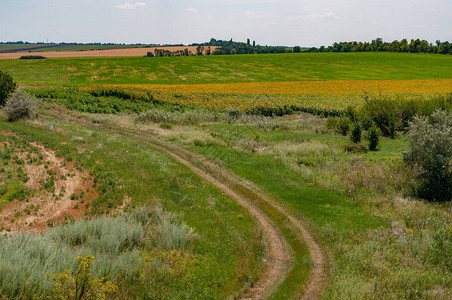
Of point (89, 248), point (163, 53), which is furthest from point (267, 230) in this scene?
point (163, 53)

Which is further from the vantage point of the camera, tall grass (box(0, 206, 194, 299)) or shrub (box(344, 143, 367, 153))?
shrub (box(344, 143, 367, 153))

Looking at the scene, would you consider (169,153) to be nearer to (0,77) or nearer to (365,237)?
(365,237)

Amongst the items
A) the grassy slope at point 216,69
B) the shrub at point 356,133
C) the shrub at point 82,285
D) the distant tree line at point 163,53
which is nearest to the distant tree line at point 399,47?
the grassy slope at point 216,69

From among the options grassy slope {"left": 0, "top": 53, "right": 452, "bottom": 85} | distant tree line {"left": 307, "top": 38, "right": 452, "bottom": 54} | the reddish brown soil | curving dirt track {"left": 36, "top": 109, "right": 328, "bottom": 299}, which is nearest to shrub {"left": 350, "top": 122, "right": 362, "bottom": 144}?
curving dirt track {"left": 36, "top": 109, "right": 328, "bottom": 299}

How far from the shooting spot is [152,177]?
18656 mm

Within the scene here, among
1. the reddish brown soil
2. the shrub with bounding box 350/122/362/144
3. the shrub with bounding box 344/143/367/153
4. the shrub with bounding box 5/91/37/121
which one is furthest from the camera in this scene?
the shrub with bounding box 350/122/362/144

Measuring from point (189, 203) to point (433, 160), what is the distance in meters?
13.8

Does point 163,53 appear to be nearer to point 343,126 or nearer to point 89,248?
point 343,126

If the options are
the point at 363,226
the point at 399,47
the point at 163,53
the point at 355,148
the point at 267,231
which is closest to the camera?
the point at 267,231

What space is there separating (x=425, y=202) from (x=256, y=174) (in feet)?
31.1

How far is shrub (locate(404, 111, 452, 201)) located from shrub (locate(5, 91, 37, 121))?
30483 millimetres

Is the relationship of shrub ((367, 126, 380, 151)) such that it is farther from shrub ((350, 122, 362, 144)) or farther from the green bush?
the green bush

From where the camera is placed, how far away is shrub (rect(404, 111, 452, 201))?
17.9 m

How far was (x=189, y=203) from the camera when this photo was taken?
16.0m
